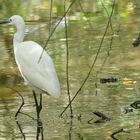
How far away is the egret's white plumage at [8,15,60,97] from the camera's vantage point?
8.24 m

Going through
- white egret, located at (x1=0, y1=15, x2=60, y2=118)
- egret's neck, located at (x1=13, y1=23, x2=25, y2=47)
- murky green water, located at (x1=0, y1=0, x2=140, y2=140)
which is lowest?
murky green water, located at (x1=0, y1=0, x2=140, y2=140)

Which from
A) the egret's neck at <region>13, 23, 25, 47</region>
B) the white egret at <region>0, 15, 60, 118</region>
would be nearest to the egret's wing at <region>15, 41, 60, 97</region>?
the white egret at <region>0, 15, 60, 118</region>

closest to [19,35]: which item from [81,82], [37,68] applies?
[37,68]

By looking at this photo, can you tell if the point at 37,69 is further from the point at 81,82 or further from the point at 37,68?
the point at 81,82

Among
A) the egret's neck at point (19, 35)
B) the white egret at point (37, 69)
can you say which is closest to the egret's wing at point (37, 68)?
the white egret at point (37, 69)

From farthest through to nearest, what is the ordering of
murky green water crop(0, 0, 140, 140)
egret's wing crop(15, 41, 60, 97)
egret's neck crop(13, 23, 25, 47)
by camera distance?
egret's neck crop(13, 23, 25, 47) → egret's wing crop(15, 41, 60, 97) → murky green water crop(0, 0, 140, 140)

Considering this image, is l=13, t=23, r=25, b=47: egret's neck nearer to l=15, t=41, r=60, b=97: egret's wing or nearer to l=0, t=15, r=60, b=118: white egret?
l=0, t=15, r=60, b=118: white egret

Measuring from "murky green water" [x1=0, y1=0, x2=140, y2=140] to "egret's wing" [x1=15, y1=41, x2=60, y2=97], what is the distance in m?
0.30

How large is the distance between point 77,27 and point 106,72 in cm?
422

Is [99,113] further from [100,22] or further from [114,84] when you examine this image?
[100,22]

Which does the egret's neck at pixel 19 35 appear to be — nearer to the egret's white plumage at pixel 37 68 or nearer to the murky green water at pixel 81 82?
the egret's white plumage at pixel 37 68

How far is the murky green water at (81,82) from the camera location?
7.52 meters

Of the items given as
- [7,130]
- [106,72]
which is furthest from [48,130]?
[106,72]

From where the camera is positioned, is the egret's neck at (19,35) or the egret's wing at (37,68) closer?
the egret's wing at (37,68)
